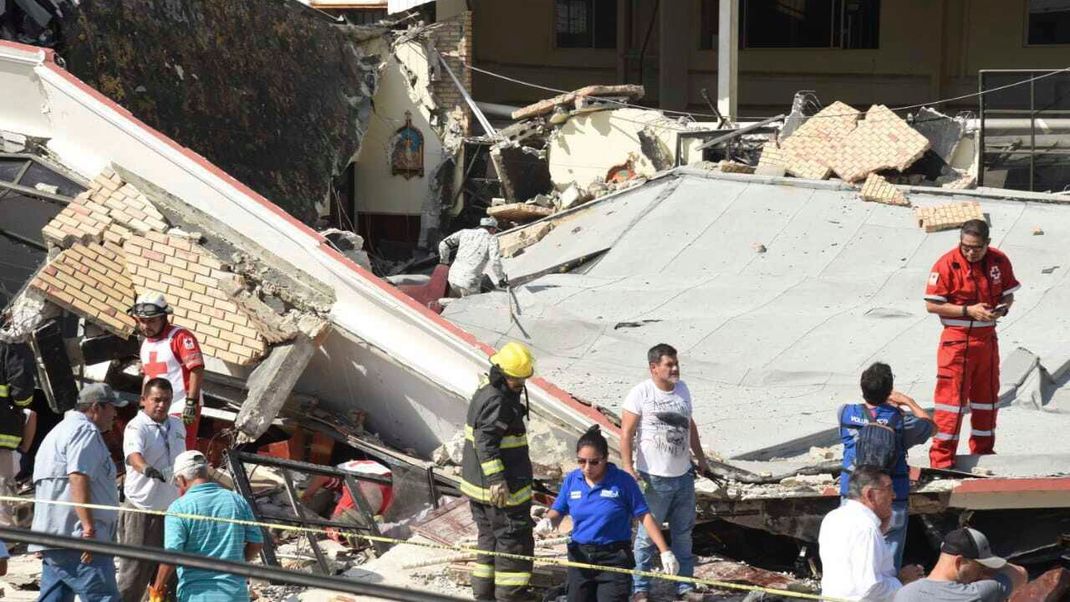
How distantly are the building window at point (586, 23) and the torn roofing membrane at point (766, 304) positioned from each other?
1239 centimetres

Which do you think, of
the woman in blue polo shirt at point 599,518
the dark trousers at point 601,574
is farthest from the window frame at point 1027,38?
the dark trousers at point 601,574

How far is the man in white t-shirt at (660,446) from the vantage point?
310 inches

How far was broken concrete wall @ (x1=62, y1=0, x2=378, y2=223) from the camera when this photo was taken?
1370 cm

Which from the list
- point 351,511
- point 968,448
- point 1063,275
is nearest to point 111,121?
point 351,511

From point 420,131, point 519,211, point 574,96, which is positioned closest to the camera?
point 519,211

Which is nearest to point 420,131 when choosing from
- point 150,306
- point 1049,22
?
point 150,306

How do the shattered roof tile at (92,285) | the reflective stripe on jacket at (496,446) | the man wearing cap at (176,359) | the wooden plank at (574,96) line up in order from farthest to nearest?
A: the wooden plank at (574,96) < the shattered roof tile at (92,285) < the man wearing cap at (176,359) < the reflective stripe on jacket at (496,446)

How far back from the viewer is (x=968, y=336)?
888 centimetres

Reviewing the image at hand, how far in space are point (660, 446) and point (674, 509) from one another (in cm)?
40

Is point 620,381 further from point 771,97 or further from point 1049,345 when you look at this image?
point 771,97

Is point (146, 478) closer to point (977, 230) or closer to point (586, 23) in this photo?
point (977, 230)

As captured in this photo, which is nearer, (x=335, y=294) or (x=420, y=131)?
(x=335, y=294)

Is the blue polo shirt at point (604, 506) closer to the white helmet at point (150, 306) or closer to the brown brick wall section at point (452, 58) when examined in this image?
the white helmet at point (150, 306)

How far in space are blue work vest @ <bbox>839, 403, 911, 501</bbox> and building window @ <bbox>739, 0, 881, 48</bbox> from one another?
2012 centimetres
